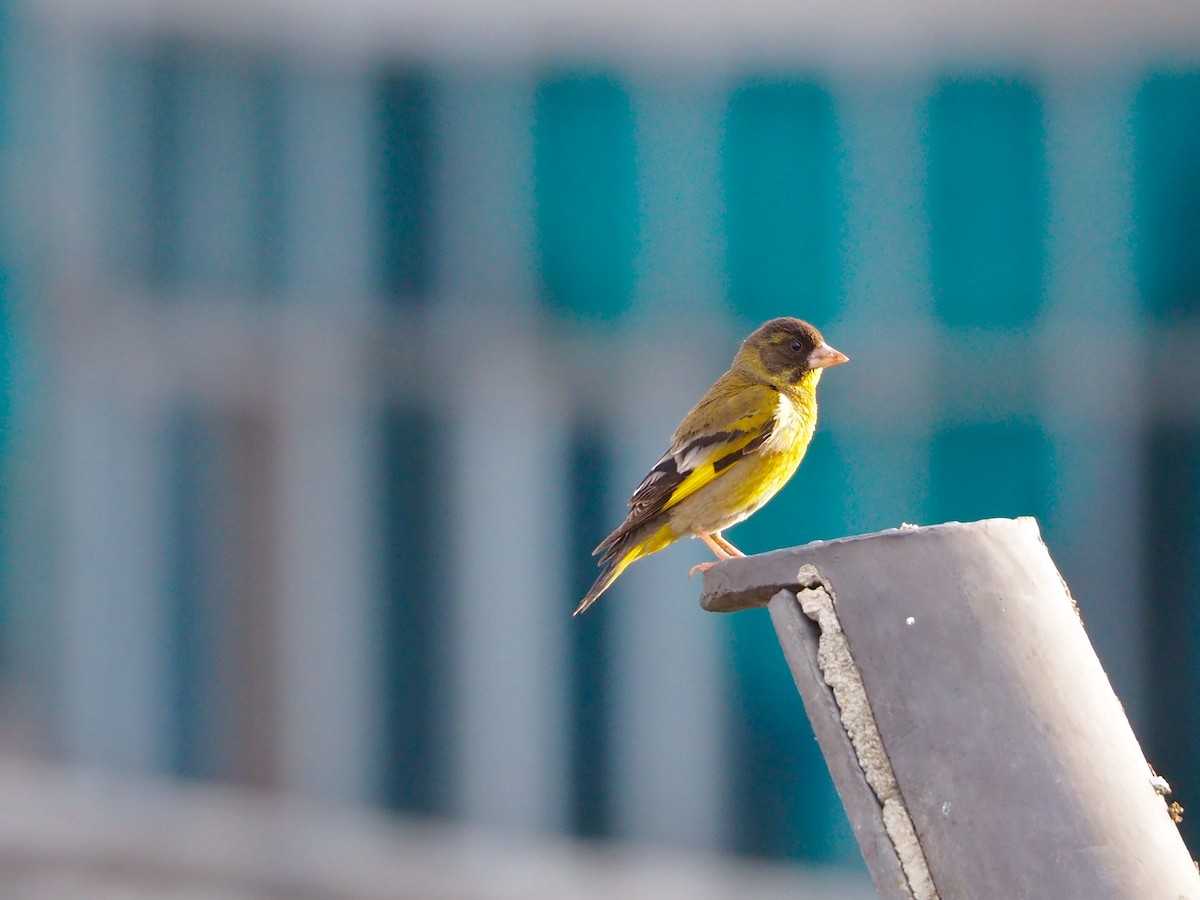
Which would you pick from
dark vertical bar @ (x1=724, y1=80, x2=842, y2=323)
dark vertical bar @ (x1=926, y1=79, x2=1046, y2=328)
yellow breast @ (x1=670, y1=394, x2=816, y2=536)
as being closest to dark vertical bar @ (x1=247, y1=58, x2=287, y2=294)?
dark vertical bar @ (x1=724, y1=80, x2=842, y2=323)

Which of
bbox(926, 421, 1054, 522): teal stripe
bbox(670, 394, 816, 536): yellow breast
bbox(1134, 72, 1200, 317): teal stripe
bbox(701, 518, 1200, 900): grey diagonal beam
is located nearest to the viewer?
bbox(701, 518, 1200, 900): grey diagonal beam

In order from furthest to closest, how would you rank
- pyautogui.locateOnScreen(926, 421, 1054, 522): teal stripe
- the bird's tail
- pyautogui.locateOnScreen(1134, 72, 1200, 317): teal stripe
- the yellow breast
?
pyautogui.locateOnScreen(1134, 72, 1200, 317): teal stripe, pyautogui.locateOnScreen(926, 421, 1054, 522): teal stripe, the yellow breast, the bird's tail

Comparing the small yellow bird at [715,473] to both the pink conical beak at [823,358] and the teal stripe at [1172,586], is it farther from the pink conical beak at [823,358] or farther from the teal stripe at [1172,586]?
the teal stripe at [1172,586]

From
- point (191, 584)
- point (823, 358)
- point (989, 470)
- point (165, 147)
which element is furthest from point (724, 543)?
point (165, 147)

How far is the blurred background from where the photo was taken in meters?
11.5

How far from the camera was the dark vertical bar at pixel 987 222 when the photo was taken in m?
11.5

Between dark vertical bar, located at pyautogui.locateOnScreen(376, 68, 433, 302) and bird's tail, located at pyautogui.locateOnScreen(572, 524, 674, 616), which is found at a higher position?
dark vertical bar, located at pyautogui.locateOnScreen(376, 68, 433, 302)

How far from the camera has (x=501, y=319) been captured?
38.7ft

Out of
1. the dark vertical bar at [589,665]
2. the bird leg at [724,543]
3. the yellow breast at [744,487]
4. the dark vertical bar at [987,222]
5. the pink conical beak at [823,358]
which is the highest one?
the dark vertical bar at [987,222]

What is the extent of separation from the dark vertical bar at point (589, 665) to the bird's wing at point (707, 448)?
5.83 m

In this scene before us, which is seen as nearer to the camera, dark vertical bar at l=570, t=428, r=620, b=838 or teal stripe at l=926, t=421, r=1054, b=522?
teal stripe at l=926, t=421, r=1054, b=522

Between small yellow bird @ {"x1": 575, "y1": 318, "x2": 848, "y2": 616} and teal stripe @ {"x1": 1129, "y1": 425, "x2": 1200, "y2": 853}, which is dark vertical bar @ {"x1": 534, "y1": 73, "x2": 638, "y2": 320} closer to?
teal stripe @ {"x1": 1129, "y1": 425, "x2": 1200, "y2": 853}

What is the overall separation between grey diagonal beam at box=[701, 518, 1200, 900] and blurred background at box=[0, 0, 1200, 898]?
850cm

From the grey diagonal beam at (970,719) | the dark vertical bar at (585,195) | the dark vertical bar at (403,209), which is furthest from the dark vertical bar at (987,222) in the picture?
the grey diagonal beam at (970,719)
